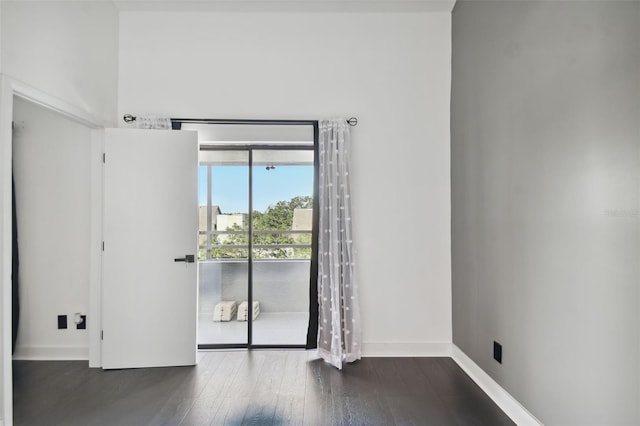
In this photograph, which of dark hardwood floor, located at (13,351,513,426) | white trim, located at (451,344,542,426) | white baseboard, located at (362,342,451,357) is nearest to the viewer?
white trim, located at (451,344,542,426)

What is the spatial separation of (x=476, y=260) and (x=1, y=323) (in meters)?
3.17

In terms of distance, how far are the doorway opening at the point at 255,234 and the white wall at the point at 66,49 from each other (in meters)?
1.03

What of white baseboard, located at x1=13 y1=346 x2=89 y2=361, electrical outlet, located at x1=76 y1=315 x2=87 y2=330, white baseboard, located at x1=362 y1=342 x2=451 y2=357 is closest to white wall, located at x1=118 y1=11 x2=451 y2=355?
white baseboard, located at x1=362 y1=342 x2=451 y2=357

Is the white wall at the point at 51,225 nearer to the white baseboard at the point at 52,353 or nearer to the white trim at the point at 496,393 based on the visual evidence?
the white baseboard at the point at 52,353

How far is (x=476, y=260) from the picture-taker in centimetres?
Result: 283

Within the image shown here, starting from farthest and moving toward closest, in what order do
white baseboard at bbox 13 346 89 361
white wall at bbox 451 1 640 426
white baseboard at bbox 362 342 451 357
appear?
1. white baseboard at bbox 362 342 451 357
2. white baseboard at bbox 13 346 89 361
3. white wall at bbox 451 1 640 426

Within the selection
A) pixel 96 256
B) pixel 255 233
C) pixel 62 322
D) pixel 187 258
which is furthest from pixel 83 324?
pixel 255 233

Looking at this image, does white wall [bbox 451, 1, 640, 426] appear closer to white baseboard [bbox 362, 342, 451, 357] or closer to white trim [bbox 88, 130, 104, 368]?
white baseboard [bbox 362, 342, 451, 357]

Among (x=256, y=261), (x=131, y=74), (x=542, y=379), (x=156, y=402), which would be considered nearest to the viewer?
(x=542, y=379)

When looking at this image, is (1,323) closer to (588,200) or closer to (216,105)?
(216,105)

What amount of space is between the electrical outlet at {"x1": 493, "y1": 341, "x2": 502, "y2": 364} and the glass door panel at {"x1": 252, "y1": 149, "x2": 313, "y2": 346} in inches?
69.2

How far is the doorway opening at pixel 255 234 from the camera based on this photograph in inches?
141

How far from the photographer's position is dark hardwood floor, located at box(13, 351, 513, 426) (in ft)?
7.43

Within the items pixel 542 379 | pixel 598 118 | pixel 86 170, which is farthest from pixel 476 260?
pixel 86 170
